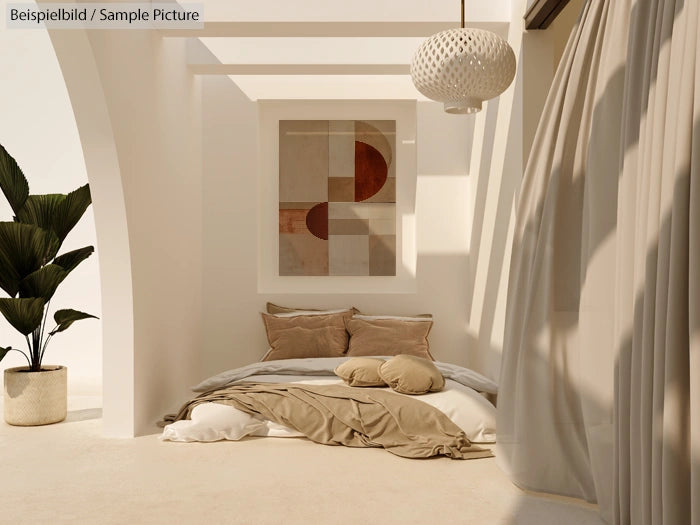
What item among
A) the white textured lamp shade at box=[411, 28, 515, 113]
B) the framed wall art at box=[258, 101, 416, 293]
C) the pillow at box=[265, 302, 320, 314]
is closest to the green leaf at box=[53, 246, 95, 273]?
the pillow at box=[265, 302, 320, 314]

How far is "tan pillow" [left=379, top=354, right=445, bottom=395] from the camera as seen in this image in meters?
4.04

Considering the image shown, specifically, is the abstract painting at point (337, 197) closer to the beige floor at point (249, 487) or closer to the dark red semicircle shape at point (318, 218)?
the dark red semicircle shape at point (318, 218)

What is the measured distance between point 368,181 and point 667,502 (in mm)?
4426

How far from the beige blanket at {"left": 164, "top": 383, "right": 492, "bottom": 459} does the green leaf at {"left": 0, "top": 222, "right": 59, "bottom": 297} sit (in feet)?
4.42

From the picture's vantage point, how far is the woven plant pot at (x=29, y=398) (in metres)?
4.30

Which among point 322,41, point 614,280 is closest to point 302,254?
point 322,41

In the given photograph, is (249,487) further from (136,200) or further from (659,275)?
(659,275)

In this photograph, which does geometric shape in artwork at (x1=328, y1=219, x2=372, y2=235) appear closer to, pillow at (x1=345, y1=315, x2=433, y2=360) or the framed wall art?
the framed wall art

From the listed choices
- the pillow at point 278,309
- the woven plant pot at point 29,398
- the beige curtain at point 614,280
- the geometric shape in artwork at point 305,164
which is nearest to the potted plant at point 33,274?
the woven plant pot at point 29,398

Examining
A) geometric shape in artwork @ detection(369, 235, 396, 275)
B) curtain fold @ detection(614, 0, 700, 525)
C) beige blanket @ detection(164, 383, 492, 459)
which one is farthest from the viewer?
geometric shape in artwork @ detection(369, 235, 396, 275)

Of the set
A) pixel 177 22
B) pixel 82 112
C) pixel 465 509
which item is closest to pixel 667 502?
pixel 465 509

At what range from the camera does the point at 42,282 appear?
4242 millimetres

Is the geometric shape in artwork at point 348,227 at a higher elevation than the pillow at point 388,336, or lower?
higher

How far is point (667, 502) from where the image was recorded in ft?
6.57
